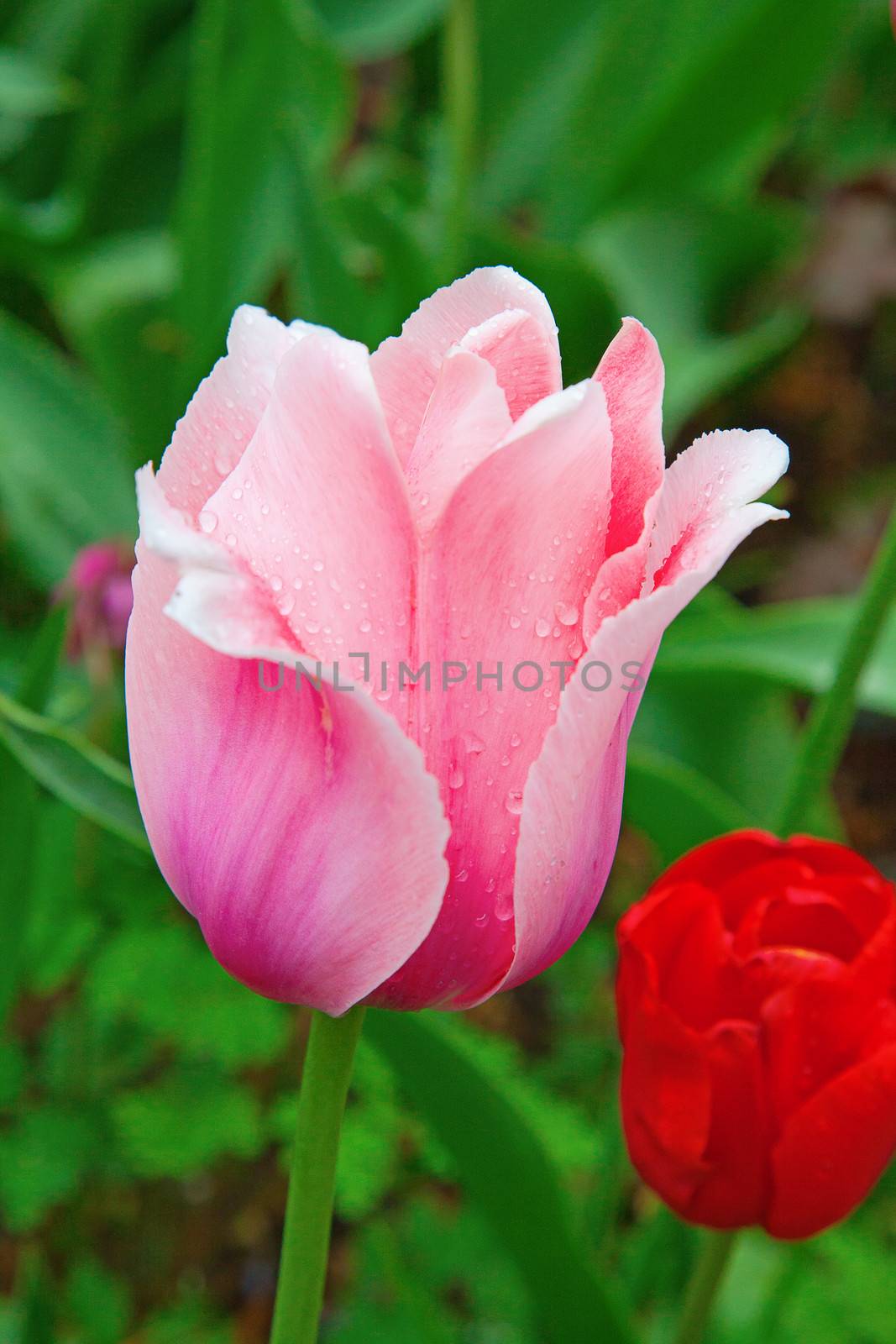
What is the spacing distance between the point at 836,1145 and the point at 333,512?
24 centimetres

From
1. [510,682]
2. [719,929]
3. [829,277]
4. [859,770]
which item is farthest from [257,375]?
[829,277]

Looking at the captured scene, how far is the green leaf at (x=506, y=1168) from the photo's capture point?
41 centimetres

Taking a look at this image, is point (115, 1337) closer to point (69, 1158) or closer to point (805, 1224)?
point (69, 1158)

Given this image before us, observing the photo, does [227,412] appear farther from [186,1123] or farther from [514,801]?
[186,1123]

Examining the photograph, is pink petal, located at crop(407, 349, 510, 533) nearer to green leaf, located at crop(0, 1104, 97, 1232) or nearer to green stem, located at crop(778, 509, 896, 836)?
green stem, located at crop(778, 509, 896, 836)

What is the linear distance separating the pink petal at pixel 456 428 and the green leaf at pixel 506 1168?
0.19 meters

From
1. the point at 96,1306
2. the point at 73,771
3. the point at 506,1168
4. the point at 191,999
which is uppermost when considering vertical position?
the point at 73,771

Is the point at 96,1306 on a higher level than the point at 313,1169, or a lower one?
lower

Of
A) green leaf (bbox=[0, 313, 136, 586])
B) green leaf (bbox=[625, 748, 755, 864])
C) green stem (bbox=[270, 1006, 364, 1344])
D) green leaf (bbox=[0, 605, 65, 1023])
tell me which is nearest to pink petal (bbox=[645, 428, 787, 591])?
green stem (bbox=[270, 1006, 364, 1344])

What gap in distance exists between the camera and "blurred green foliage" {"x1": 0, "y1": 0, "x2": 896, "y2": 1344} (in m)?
0.59

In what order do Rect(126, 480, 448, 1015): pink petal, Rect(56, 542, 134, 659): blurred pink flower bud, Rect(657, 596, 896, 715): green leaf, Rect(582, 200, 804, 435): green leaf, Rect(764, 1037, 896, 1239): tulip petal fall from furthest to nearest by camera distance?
Rect(582, 200, 804, 435): green leaf → Rect(657, 596, 896, 715): green leaf → Rect(56, 542, 134, 659): blurred pink flower bud → Rect(764, 1037, 896, 1239): tulip petal → Rect(126, 480, 448, 1015): pink petal

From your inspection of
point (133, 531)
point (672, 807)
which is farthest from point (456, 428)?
point (133, 531)

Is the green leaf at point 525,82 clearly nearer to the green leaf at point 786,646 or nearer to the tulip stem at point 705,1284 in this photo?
the green leaf at point 786,646

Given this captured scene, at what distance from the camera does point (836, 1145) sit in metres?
0.39
